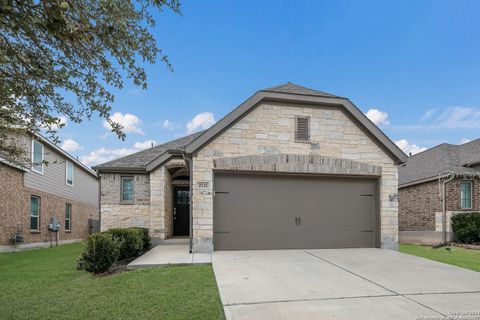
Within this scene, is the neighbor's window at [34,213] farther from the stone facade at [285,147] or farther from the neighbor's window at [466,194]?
the neighbor's window at [466,194]

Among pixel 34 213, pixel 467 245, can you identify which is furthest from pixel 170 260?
pixel 467 245

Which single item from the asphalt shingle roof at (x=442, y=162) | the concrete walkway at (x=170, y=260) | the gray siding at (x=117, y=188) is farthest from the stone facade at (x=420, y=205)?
the gray siding at (x=117, y=188)

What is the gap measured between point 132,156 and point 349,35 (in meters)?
11.9

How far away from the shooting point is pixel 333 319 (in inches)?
161

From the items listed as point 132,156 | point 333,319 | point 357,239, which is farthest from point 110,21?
point 132,156

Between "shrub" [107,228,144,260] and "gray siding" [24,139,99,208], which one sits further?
"gray siding" [24,139,99,208]

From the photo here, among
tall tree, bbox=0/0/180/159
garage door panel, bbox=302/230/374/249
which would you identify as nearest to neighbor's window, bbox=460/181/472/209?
garage door panel, bbox=302/230/374/249

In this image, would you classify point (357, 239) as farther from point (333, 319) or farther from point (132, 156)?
point (132, 156)

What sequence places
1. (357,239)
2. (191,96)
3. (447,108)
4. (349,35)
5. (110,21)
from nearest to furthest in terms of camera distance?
1. (110,21)
2. (357,239)
3. (349,35)
4. (191,96)
5. (447,108)

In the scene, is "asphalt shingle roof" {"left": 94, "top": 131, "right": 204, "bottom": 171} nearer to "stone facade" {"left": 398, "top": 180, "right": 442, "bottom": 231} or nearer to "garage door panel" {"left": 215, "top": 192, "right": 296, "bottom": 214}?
"garage door panel" {"left": 215, "top": 192, "right": 296, "bottom": 214}

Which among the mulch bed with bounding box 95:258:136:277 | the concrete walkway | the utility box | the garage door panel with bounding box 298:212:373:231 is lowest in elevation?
the utility box

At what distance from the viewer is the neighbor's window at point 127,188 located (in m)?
13.7

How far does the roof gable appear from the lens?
358 inches

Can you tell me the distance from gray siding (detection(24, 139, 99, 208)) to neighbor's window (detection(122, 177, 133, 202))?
2835 millimetres
